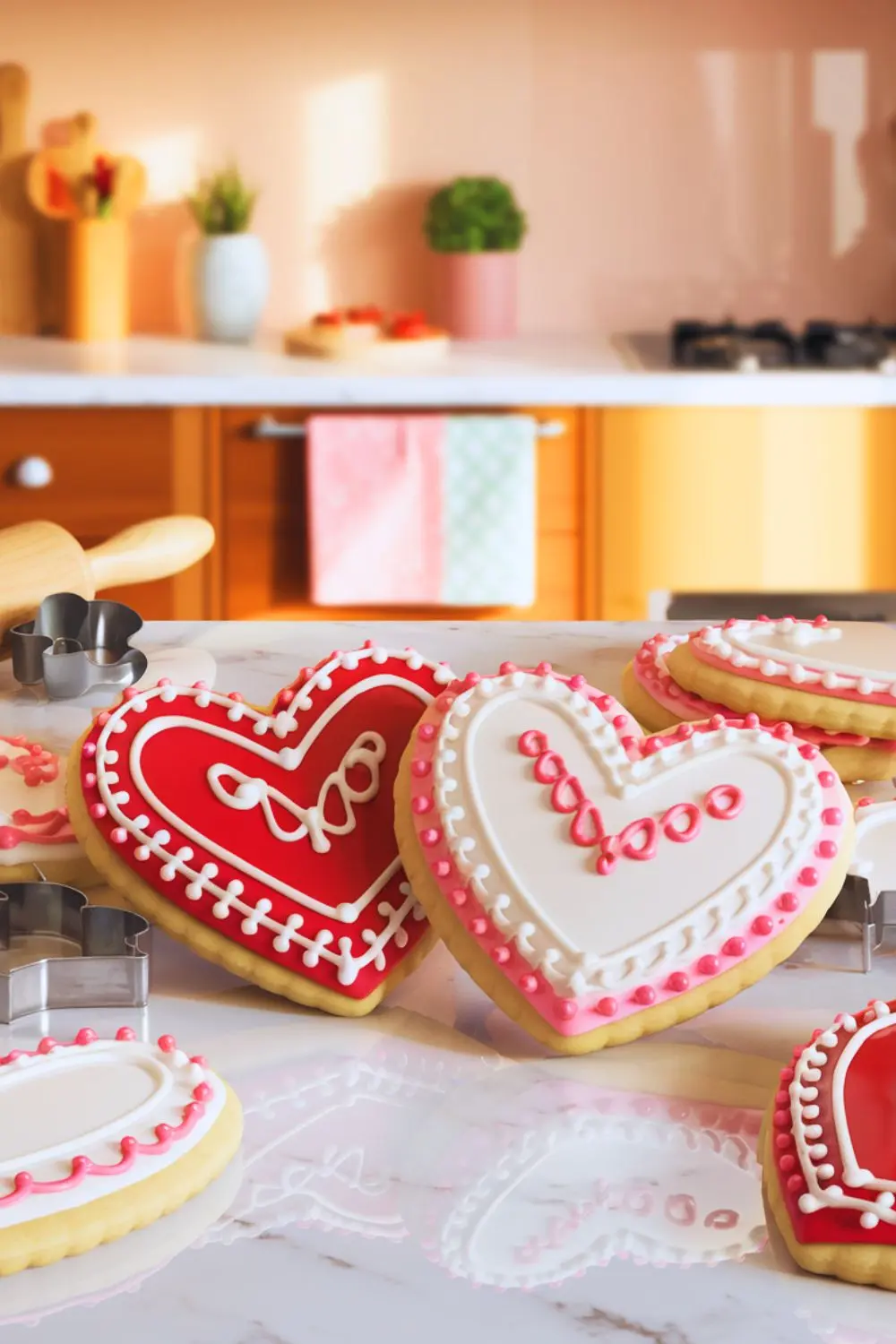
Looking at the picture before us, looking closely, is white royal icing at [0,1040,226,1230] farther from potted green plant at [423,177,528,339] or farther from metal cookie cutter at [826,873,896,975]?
potted green plant at [423,177,528,339]

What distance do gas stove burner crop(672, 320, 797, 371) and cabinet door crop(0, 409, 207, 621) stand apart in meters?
0.84

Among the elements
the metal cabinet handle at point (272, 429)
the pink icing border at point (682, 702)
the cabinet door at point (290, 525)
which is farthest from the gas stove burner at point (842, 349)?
the pink icing border at point (682, 702)

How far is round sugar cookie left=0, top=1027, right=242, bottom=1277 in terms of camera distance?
1.63ft

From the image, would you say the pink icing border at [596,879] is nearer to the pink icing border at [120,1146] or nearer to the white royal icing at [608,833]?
the white royal icing at [608,833]

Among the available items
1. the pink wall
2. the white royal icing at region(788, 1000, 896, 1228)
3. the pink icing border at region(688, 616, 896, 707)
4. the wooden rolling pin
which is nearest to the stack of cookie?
the pink icing border at region(688, 616, 896, 707)

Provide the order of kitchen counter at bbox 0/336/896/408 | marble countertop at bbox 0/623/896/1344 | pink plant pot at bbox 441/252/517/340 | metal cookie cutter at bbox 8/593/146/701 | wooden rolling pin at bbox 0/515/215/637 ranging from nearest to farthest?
marble countertop at bbox 0/623/896/1344, metal cookie cutter at bbox 8/593/146/701, wooden rolling pin at bbox 0/515/215/637, kitchen counter at bbox 0/336/896/408, pink plant pot at bbox 441/252/517/340

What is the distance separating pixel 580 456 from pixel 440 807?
2132mm

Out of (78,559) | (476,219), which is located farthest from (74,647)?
(476,219)

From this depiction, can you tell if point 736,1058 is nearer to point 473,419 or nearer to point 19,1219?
point 19,1219

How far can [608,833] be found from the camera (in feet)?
2.19

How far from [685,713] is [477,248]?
243 cm

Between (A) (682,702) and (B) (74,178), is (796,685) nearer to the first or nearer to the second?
(A) (682,702)

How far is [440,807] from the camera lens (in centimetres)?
68

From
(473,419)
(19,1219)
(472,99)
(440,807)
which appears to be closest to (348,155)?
(472,99)
